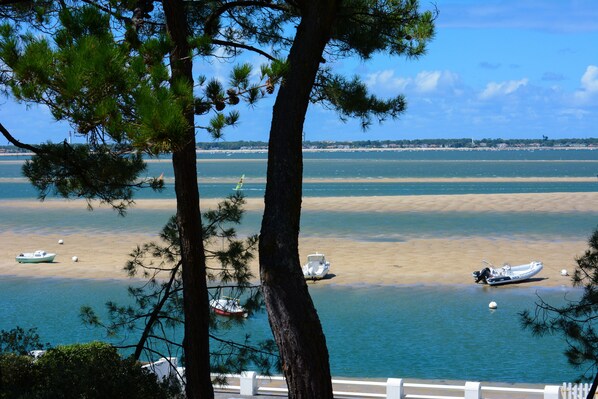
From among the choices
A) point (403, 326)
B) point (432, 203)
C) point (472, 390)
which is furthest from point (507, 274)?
point (432, 203)

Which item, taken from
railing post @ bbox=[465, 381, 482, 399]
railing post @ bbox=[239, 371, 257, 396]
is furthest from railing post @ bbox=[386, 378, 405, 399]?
railing post @ bbox=[239, 371, 257, 396]

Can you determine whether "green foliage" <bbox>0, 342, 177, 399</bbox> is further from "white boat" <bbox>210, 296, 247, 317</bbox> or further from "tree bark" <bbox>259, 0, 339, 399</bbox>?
"white boat" <bbox>210, 296, 247, 317</bbox>

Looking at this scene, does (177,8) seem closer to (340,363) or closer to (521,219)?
(340,363)

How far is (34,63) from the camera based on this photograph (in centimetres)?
555

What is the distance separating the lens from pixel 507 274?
29531mm

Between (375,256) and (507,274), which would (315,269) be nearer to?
(375,256)

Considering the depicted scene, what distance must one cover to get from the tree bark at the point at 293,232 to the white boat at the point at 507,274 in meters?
24.0

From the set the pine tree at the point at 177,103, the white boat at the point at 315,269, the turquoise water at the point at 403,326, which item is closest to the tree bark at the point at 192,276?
the pine tree at the point at 177,103

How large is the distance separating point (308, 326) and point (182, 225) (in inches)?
106

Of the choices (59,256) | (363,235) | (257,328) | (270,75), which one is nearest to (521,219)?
(363,235)

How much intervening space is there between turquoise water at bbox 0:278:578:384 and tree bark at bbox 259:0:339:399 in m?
14.0

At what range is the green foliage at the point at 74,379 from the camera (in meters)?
6.61

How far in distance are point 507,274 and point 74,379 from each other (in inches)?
962

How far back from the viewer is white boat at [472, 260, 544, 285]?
29.3 meters
